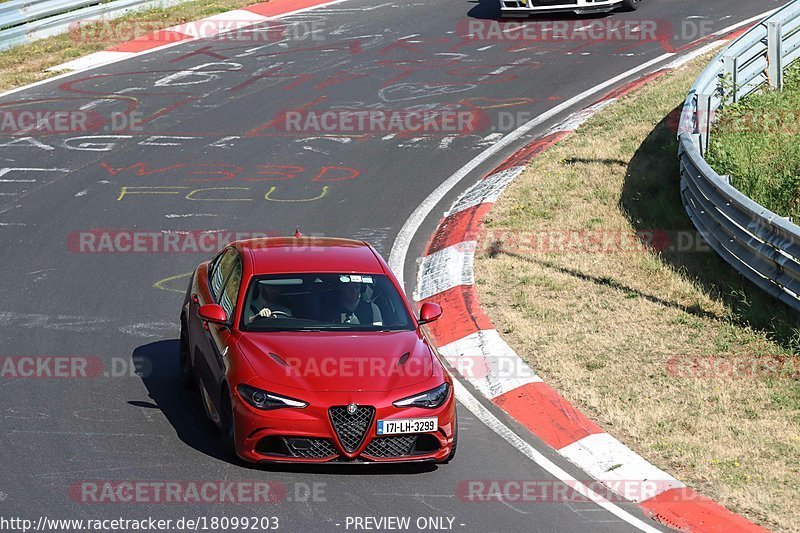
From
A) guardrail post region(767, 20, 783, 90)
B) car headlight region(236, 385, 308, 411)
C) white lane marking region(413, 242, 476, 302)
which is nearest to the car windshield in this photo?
car headlight region(236, 385, 308, 411)

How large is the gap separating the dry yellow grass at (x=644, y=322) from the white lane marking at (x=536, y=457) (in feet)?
2.27

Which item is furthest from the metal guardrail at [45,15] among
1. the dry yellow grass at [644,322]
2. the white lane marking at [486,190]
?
the dry yellow grass at [644,322]

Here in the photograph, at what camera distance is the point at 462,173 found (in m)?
16.7

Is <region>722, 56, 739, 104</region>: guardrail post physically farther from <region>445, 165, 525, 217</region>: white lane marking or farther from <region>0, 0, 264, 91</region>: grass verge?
<region>0, 0, 264, 91</region>: grass verge

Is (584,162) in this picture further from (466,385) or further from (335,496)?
(335,496)

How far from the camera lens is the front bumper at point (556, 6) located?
24859 millimetres

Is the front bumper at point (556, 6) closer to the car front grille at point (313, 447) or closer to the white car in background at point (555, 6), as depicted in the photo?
the white car in background at point (555, 6)

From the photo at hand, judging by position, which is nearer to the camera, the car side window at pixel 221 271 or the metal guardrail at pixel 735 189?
the car side window at pixel 221 271

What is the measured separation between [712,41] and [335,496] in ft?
54.7

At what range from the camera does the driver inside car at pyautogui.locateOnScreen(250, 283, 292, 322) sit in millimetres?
9422

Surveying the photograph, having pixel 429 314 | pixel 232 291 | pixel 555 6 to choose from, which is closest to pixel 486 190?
pixel 429 314

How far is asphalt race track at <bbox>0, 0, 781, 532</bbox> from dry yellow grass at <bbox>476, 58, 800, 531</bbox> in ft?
2.82

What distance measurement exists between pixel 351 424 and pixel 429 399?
0.64 m

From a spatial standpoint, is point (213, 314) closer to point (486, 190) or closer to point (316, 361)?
point (316, 361)
